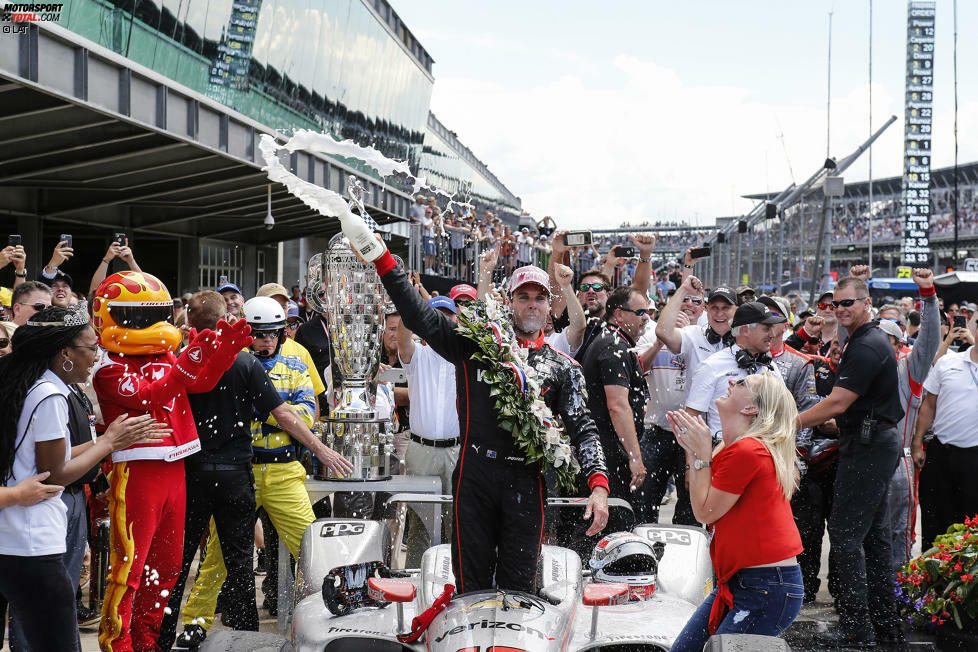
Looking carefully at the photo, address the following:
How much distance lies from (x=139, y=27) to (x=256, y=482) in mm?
7859

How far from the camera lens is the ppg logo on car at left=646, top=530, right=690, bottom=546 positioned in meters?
4.98

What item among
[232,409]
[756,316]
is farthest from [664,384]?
[232,409]

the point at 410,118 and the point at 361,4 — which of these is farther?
the point at 410,118

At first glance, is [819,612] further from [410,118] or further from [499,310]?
[410,118]

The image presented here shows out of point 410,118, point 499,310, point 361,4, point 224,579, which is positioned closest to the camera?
point 499,310

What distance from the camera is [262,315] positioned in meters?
5.80

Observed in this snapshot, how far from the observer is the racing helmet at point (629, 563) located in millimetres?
4324

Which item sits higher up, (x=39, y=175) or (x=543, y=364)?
(x=39, y=175)

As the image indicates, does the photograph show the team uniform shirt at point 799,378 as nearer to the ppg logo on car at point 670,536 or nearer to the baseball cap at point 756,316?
the baseball cap at point 756,316

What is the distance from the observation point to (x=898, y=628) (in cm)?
582

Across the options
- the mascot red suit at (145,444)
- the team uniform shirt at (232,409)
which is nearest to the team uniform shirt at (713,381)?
the team uniform shirt at (232,409)

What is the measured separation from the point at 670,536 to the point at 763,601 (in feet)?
4.42

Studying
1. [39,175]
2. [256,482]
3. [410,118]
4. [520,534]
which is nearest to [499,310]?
[520,534]

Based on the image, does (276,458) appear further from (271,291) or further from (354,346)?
(271,291)
